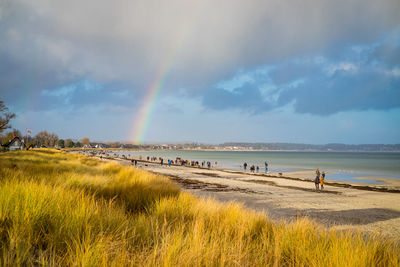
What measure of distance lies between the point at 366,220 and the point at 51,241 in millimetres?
12025

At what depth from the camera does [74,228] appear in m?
3.05

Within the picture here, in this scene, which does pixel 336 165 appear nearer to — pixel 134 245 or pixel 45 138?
pixel 134 245

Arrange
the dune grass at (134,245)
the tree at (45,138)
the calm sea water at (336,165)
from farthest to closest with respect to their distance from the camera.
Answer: the tree at (45,138), the calm sea water at (336,165), the dune grass at (134,245)

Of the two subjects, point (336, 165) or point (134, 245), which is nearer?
point (134, 245)

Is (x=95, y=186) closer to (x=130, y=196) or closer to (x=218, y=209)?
(x=130, y=196)

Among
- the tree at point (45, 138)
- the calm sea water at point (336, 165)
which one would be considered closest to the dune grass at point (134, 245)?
the calm sea water at point (336, 165)

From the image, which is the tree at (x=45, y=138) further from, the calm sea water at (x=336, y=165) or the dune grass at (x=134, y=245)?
the dune grass at (x=134, y=245)

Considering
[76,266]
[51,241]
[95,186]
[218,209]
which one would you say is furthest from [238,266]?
[95,186]

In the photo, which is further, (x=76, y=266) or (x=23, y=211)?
(x=23, y=211)

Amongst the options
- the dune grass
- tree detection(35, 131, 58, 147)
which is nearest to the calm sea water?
the dune grass

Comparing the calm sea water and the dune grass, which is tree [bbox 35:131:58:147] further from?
the dune grass

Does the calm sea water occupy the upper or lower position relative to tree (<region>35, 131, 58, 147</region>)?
lower

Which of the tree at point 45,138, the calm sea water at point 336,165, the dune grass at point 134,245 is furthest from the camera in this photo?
the tree at point 45,138

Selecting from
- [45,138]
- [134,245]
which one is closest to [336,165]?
[134,245]
